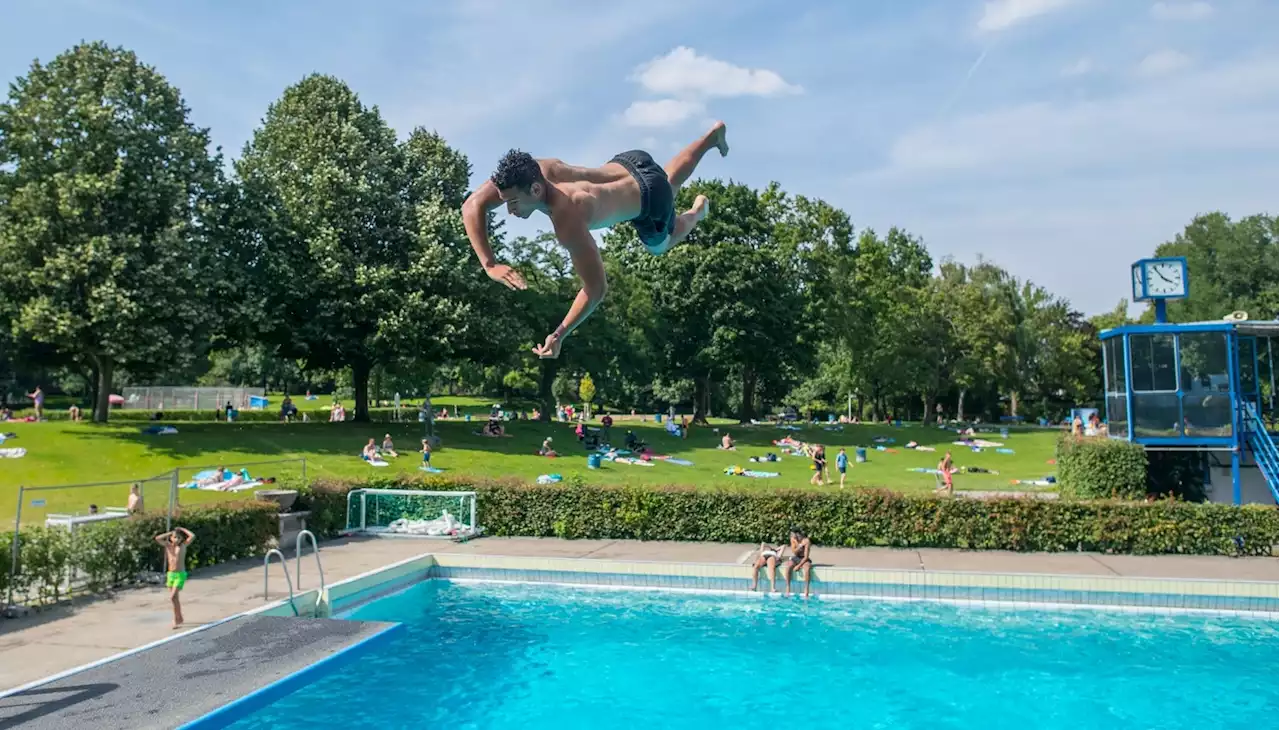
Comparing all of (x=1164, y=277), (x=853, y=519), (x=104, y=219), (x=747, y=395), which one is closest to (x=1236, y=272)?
(x=747, y=395)

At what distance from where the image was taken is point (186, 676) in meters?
10.5

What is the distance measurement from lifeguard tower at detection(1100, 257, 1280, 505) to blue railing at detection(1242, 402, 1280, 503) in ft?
0.07

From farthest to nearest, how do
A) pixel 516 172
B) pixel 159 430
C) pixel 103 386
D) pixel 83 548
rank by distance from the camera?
1. pixel 103 386
2. pixel 159 430
3. pixel 83 548
4. pixel 516 172

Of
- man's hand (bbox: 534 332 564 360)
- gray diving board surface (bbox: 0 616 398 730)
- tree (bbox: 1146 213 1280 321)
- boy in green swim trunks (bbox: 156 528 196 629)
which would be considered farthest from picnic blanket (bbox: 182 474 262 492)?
tree (bbox: 1146 213 1280 321)

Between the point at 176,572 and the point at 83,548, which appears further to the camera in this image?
the point at 83,548

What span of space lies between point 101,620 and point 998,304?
225ft

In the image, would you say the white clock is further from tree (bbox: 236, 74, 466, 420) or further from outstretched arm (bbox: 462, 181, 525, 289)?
tree (bbox: 236, 74, 466, 420)

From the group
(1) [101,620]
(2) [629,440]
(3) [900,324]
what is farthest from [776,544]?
(3) [900,324]

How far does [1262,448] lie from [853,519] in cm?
1078

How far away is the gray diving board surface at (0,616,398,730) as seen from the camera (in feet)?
29.9

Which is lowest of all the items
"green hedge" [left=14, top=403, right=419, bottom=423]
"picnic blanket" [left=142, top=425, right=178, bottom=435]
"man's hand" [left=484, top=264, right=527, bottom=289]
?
"picnic blanket" [left=142, top=425, right=178, bottom=435]

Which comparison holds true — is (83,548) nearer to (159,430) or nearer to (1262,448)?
(159,430)

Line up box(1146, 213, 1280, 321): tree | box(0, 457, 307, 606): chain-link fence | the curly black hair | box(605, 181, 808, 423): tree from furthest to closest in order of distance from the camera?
box(1146, 213, 1280, 321): tree, box(605, 181, 808, 423): tree, box(0, 457, 307, 606): chain-link fence, the curly black hair

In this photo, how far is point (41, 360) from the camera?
121 ft
